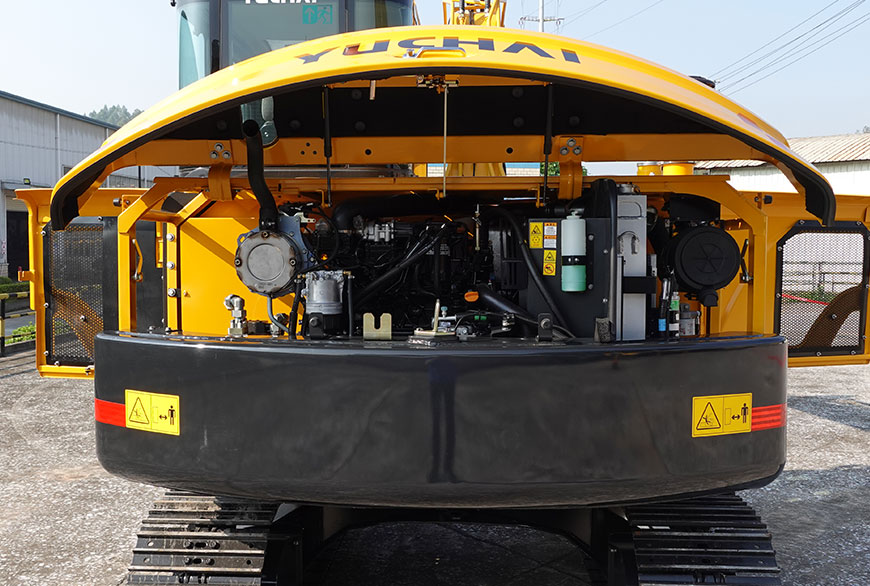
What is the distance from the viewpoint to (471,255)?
333 cm

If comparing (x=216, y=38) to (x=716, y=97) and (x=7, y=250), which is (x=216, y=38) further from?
(x=7, y=250)

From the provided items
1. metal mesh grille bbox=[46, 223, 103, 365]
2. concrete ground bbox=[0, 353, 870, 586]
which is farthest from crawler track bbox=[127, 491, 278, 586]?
metal mesh grille bbox=[46, 223, 103, 365]

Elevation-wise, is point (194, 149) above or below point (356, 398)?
above

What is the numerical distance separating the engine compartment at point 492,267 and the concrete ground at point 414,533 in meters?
1.28

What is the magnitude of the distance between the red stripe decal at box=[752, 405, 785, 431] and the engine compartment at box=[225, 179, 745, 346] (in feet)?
1.46

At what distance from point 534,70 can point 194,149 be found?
4.96ft

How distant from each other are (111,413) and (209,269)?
1099mm

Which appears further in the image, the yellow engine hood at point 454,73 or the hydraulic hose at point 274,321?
the hydraulic hose at point 274,321

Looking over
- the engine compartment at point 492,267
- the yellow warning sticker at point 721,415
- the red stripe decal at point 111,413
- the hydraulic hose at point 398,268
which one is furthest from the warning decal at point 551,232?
the red stripe decal at point 111,413

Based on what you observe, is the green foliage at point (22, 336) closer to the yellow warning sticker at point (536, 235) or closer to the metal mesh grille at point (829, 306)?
the metal mesh grille at point (829, 306)

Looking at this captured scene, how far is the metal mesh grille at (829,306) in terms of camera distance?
14.0 feet

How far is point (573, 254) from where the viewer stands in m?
2.68

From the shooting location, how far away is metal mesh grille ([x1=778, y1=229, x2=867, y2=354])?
14.0ft

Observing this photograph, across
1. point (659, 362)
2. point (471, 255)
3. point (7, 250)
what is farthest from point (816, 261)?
point (7, 250)
